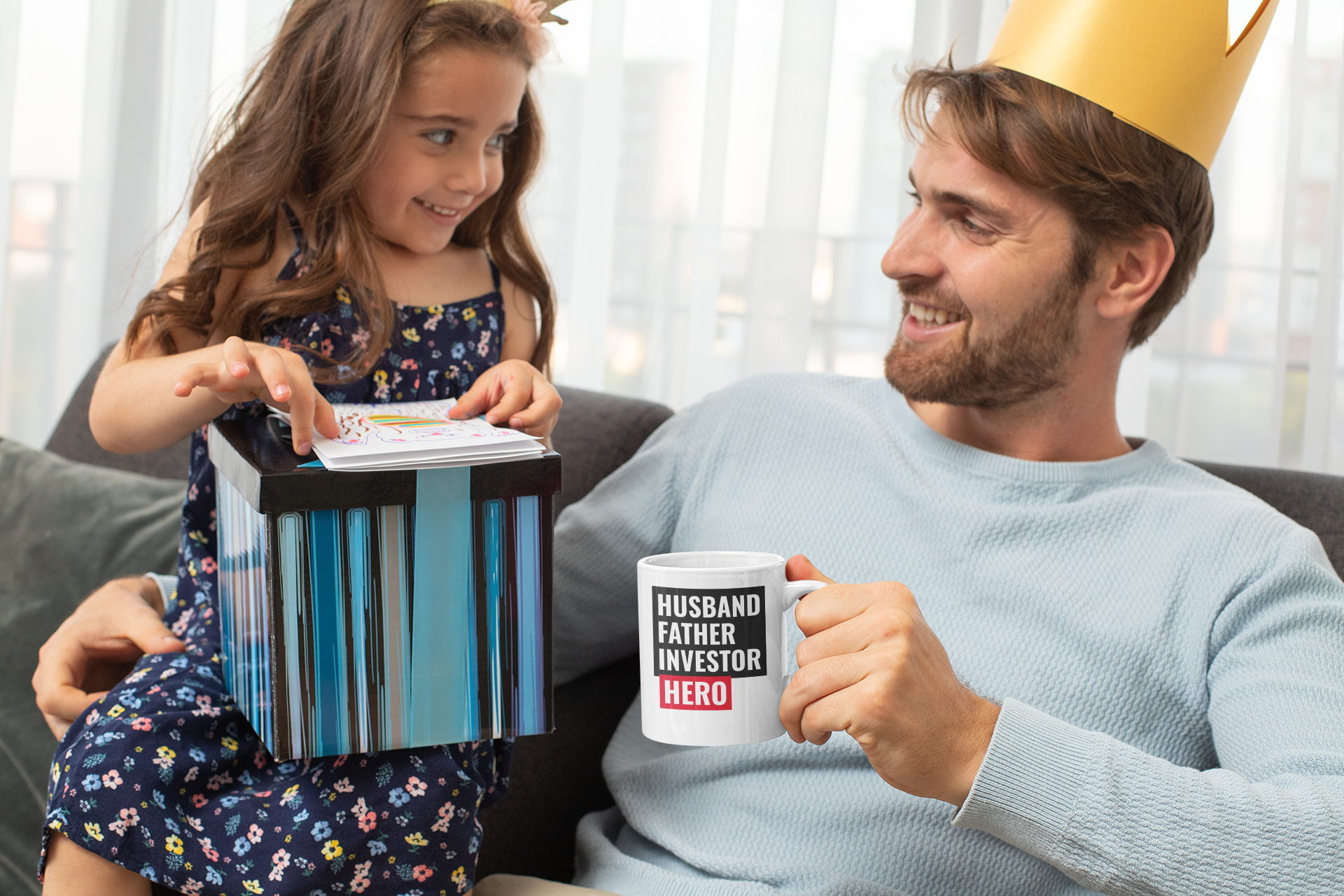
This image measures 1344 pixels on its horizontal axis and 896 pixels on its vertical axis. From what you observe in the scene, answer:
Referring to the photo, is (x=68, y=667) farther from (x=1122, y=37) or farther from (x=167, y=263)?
(x=1122, y=37)

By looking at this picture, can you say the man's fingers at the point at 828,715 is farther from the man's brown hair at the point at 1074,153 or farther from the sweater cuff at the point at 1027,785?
the man's brown hair at the point at 1074,153

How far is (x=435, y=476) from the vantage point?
0.79 metres

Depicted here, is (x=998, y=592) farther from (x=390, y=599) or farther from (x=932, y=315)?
(x=390, y=599)

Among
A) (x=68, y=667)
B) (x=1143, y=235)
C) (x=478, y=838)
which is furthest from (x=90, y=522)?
(x=1143, y=235)

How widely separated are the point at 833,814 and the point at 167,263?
2.77 feet

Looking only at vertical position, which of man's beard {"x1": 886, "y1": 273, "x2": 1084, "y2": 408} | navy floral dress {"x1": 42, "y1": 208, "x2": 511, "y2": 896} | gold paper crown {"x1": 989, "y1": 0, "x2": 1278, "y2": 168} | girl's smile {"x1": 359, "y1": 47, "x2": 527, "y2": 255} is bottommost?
navy floral dress {"x1": 42, "y1": 208, "x2": 511, "y2": 896}

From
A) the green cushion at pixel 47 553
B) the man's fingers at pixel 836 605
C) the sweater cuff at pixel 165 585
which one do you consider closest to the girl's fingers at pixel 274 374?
the man's fingers at pixel 836 605

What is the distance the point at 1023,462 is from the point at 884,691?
1.58 feet

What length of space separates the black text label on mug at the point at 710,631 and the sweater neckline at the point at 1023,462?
1.73ft

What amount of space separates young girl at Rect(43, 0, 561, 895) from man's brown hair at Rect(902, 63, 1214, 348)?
0.47 meters

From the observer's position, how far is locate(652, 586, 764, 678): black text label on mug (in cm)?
73

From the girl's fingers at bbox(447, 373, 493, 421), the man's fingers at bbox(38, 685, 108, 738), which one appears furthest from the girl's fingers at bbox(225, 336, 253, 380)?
the man's fingers at bbox(38, 685, 108, 738)

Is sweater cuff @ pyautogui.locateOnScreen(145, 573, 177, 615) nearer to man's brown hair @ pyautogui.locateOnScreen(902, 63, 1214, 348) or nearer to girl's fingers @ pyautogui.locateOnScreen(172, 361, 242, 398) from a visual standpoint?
girl's fingers @ pyautogui.locateOnScreen(172, 361, 242, 398)

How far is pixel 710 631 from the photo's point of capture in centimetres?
73
